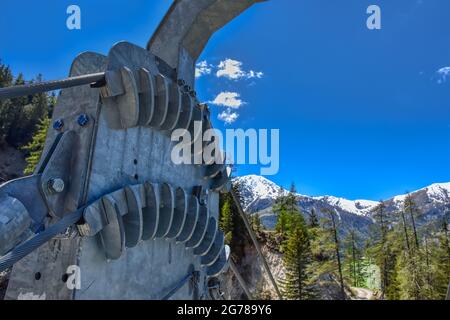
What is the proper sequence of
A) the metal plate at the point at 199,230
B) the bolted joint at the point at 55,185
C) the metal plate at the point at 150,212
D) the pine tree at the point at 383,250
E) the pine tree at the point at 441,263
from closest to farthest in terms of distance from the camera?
the bolted joint at the point at 55,185 → the metal plate at the point at 150,212 → the metal plate at the point at 199,230 → the pine tree at the point at 441,263 → the pine tree at the point at 383,250

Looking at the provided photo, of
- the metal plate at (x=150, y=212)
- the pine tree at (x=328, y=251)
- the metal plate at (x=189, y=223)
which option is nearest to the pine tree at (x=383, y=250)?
the pine tree at (x=328, y=251)

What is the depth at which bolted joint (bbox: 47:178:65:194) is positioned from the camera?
4352mm

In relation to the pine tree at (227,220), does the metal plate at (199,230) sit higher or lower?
Result: lower

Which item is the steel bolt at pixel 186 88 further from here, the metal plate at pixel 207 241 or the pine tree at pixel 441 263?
the pine tree at pixel 441 263

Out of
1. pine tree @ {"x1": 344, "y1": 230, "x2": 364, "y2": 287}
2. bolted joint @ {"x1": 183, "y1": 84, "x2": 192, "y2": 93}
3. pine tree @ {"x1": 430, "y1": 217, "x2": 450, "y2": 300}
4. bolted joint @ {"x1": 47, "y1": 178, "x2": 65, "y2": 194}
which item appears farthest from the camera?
pine tree @ {"x1": 344, "y1": 230, "x2": 364, "y2": 287}

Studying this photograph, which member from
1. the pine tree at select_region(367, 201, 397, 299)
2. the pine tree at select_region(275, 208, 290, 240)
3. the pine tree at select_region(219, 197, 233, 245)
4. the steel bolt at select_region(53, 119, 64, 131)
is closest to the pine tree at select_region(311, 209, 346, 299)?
the pine tree at select_region(275, 208, 290, 240)

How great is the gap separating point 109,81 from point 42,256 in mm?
2427

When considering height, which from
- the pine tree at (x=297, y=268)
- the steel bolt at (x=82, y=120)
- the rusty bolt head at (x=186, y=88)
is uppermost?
the rusty bolt head at (x=186, y=88)

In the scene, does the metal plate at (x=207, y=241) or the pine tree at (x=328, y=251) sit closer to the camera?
the metal plate at (x=207, y=241)

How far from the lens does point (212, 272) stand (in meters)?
7.95

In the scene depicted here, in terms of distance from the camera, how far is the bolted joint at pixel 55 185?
4.35 m

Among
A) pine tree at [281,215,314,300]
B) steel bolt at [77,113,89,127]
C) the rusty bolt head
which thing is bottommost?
pine tree at [281,215,314,300]

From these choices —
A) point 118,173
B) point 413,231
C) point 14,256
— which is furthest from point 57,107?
point 413,231

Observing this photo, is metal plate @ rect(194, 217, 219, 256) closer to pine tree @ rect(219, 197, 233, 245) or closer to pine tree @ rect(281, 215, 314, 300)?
pine tree @ rect(281, 215, 314, 300)
